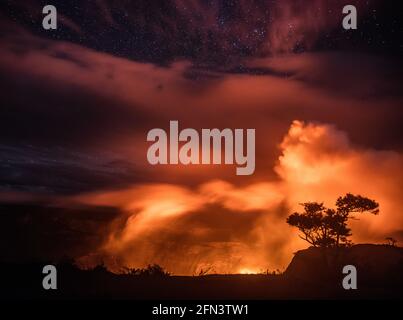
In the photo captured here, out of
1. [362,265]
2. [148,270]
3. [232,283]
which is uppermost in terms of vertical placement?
[362,265]

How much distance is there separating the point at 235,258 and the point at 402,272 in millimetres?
15835

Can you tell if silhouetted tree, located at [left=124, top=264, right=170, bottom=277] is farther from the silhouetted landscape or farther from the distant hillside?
the distant hillside

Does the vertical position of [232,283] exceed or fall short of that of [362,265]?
it falls short

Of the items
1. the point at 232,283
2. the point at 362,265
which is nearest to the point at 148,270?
the point at 232,283

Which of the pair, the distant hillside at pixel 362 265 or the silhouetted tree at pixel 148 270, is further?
the silhouetted tree at pixel 148 270

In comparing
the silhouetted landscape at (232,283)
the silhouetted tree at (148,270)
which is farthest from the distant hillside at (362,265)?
the silhouetted tree at (148,270)

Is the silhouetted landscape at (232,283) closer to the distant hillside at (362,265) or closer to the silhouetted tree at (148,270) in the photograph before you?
the distant hillside at (362,265)

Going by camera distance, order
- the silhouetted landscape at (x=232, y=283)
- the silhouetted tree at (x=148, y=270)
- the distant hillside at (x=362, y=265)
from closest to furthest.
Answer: the silhouetted landscape at (x=232, y=283), the distant hillside at (x=362, y=265), the silhouetted tree at (x=148, y=270)

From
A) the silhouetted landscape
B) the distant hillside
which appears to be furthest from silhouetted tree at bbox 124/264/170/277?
the distant hillside

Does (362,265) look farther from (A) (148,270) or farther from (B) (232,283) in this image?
(A) (148,270)
